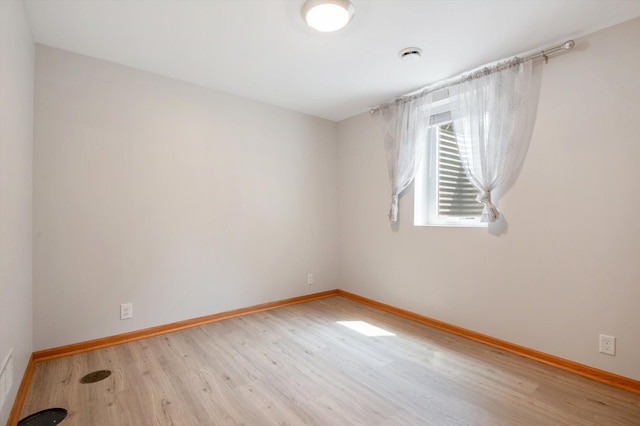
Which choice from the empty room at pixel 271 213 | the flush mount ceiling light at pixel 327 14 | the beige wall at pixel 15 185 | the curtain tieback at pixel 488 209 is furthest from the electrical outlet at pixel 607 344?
the beige wall at pixel 15 185

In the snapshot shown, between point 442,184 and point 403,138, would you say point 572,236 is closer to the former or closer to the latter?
point 442,184

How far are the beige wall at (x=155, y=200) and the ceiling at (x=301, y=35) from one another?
33cm

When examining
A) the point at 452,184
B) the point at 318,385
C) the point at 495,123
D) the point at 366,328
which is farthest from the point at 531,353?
the point at 495,123

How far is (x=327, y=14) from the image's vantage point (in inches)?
74.5

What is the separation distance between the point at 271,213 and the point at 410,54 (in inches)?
86.8

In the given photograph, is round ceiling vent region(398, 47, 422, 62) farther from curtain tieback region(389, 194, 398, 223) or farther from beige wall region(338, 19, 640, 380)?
curtain tieback region(389, 194, 398, 223)

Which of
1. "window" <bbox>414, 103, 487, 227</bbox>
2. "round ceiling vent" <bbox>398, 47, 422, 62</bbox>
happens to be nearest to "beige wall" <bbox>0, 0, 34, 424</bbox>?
"round ceiling vent" <bbox>398, 47, 422, 62</bbox>

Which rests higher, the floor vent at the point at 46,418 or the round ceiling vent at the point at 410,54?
→ the round ceiling vent at the point at 410,54

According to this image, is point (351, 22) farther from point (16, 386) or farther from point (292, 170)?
point (16, 386)

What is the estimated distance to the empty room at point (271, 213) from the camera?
6.13 ft

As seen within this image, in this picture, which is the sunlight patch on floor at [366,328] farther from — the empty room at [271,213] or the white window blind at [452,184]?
the white window blind at [452,184]

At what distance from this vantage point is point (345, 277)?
4195 millimetres

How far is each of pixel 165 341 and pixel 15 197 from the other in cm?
158

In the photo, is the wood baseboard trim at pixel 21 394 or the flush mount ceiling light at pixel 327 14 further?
the flush mount ceiling light at pixel 327 14
